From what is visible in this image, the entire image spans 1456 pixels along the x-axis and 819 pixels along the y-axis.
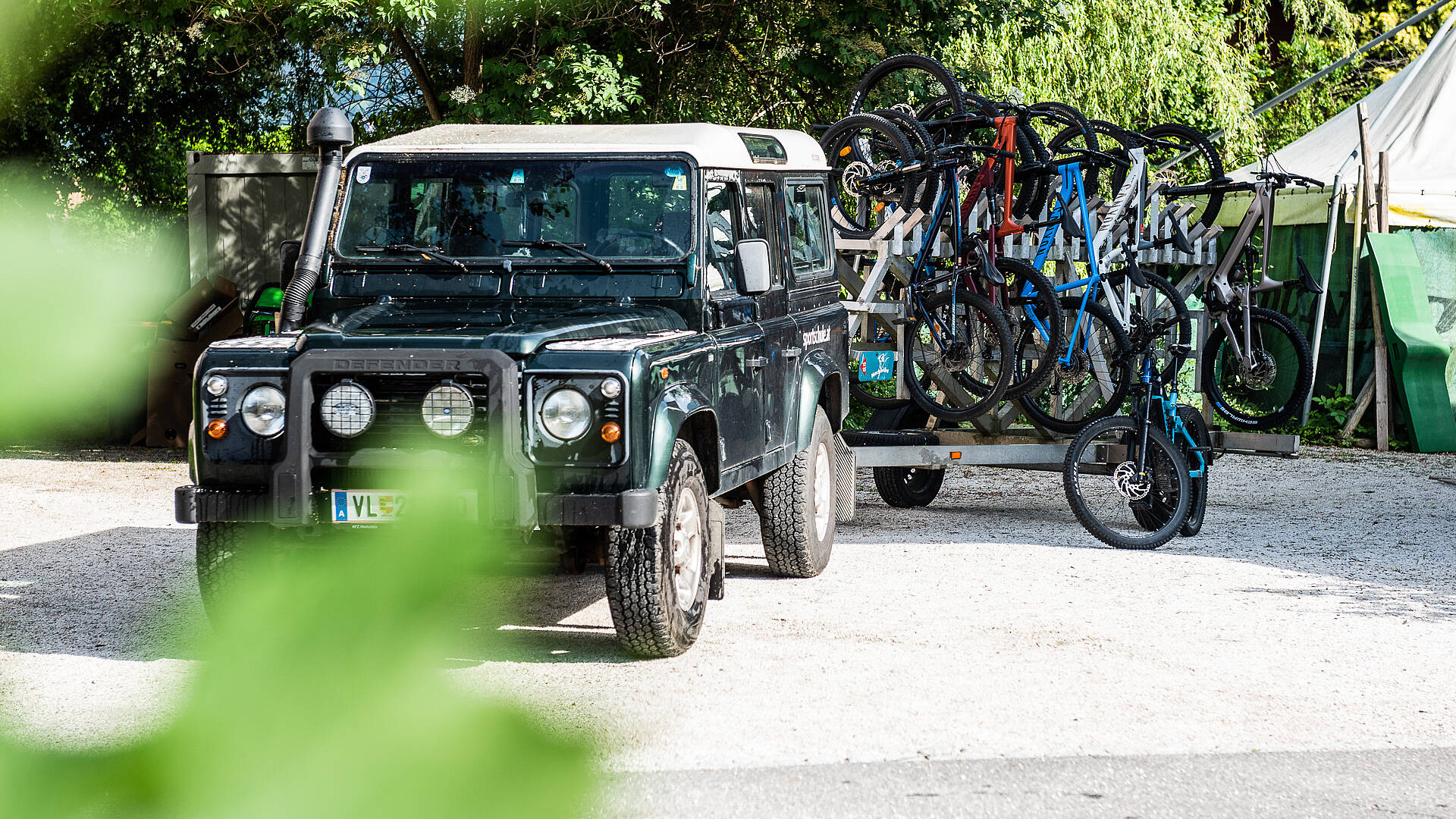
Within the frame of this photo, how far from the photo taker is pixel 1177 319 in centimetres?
950

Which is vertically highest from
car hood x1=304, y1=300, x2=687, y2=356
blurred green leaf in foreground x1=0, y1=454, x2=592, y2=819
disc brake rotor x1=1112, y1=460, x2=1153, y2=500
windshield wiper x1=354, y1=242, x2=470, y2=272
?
windshield wiper x1=354, y1=242, x2=470, y2=272

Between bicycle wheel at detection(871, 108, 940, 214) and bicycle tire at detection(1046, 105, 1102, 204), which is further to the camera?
bicycle tire at detection(1046, 105, 1102, 204)

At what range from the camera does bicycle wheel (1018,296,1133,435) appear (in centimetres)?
954

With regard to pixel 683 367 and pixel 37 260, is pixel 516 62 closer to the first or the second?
pixel 683 367

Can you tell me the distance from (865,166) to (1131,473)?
2743 mm

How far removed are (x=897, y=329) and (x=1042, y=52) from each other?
27.0 ft

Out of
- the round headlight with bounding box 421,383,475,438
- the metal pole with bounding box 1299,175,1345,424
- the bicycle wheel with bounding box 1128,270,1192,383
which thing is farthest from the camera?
the metal pole with bounding box 1299,175,1345,424

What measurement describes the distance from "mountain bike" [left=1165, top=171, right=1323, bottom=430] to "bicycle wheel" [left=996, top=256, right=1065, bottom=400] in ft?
4.43

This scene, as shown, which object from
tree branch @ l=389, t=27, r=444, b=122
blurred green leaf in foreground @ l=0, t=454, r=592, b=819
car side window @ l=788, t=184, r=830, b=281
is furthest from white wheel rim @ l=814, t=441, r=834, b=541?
blurred green leaf in foreground @ l=0, t=454, r=592, b=819

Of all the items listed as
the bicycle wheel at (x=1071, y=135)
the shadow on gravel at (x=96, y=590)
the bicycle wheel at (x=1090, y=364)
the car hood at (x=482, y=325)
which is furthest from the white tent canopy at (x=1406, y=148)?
the shadow on gravel at (x=96, y=590)

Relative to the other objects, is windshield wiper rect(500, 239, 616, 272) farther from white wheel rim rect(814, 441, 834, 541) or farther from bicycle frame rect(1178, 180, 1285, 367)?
bicycle frame rect(1178, 180, 1285, 367)

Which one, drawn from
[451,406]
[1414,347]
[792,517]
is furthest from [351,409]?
[1414,347]

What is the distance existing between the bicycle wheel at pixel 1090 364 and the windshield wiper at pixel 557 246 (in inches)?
148

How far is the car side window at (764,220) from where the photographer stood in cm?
716
